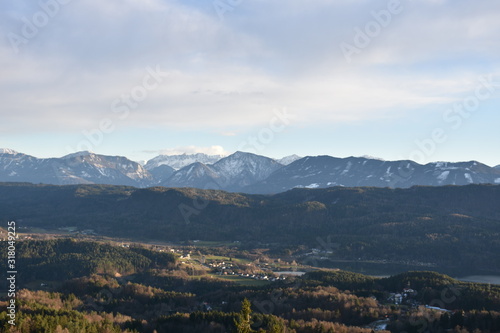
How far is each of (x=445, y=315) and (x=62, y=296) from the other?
266 ft

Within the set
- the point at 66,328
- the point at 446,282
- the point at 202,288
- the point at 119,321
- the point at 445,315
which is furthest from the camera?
the point at 202,288

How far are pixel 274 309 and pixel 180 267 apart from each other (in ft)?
208

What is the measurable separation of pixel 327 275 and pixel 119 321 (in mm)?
62770

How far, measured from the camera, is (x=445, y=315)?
82875 mm

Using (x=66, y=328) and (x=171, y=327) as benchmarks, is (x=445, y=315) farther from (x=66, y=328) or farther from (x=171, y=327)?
(x=66, y=328)

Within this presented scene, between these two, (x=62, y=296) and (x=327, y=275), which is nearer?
(x=62, y=296)

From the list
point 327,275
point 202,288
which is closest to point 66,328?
point 202,288

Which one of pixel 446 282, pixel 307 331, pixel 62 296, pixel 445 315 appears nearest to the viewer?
pixel 307 331

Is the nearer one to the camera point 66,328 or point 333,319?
point 66,328

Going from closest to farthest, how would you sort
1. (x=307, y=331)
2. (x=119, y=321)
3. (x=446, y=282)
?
(x=307, y=331)
(x=119, y=321)
(x=446, y=282)

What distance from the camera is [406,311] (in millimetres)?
93562

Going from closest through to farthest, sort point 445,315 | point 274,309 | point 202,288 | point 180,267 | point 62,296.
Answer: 1. point 445,315
2. point 274,309
3. point 62,296
4. point 202,288
5. point 180,267

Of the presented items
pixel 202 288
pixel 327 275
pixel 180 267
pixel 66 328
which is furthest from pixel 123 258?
pixel 66 328

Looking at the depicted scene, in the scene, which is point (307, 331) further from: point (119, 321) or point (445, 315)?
point (119, 321)
